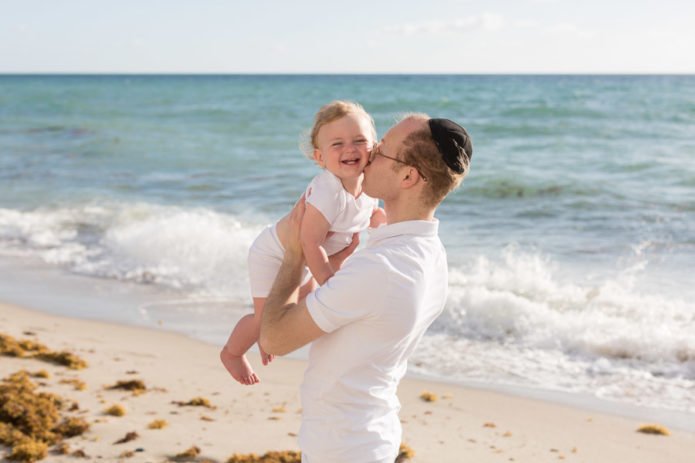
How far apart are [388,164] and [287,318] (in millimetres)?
619

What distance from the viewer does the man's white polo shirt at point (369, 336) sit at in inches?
85.3

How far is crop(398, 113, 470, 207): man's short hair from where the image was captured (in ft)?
7.32

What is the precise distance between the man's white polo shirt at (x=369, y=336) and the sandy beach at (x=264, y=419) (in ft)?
7.64

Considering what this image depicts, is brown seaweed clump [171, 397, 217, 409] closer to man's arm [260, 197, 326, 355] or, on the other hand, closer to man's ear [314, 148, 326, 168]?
man's ear [314, 148, 326, 168]

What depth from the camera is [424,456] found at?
4.62 meters

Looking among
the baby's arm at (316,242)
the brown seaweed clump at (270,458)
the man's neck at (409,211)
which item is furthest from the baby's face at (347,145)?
the brown seaweed clump at (270,458)

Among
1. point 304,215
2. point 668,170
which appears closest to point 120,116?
point 668,170

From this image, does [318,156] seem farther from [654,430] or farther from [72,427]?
[654,430]

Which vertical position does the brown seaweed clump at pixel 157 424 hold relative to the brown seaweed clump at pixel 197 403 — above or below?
above

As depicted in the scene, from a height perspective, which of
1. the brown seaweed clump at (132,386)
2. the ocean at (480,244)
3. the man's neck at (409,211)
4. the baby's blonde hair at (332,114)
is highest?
the baby's blonde hair at (332,114)

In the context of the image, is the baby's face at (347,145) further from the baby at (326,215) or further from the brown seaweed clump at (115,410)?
the brown seaweed clump at (115,410)

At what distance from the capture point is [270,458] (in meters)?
4.37

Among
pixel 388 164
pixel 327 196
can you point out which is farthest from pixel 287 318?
pixel 327 196

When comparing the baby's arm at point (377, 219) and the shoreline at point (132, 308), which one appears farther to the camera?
the shoreline at point (132, 308)
